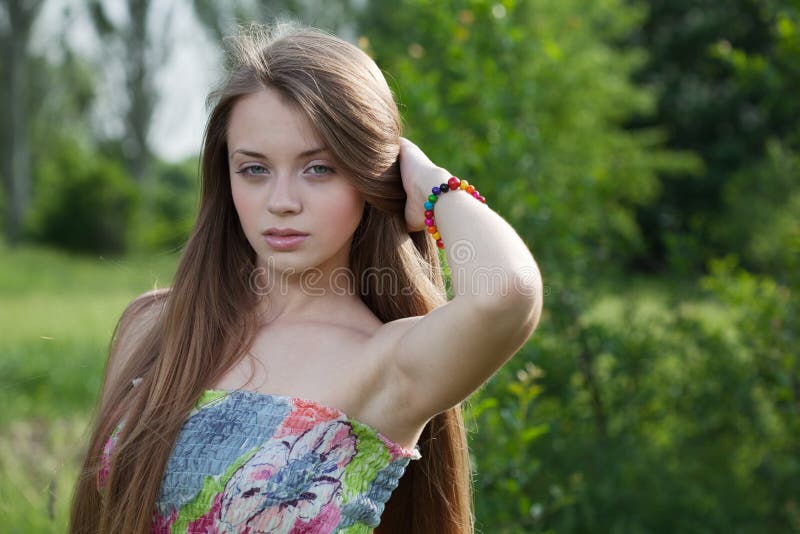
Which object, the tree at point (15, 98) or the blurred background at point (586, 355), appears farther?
the tree at point (15, 98)

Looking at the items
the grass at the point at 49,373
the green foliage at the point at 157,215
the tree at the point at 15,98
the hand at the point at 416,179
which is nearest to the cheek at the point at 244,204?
the hand at the point at 416,179

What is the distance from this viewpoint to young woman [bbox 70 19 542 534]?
1.62 meters


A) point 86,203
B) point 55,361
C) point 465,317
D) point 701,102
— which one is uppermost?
point 465,317

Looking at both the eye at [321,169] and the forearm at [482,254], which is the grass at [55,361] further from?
the forearm at [482,254]

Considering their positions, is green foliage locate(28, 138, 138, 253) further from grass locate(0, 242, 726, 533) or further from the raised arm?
the raised arm

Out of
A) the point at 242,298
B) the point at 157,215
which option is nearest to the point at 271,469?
the point at 242,298

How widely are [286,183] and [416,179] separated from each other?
26 centimetres

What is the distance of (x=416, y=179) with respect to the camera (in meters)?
1.76

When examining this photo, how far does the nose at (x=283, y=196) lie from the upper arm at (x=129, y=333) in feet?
1.62

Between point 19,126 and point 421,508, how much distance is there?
76.4ft

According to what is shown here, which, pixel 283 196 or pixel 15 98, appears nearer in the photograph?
pixel 283 196

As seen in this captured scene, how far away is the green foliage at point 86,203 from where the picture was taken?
62.1 feet

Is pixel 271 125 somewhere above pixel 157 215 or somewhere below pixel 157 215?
above

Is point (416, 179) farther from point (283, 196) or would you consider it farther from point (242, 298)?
point (242, 298)
